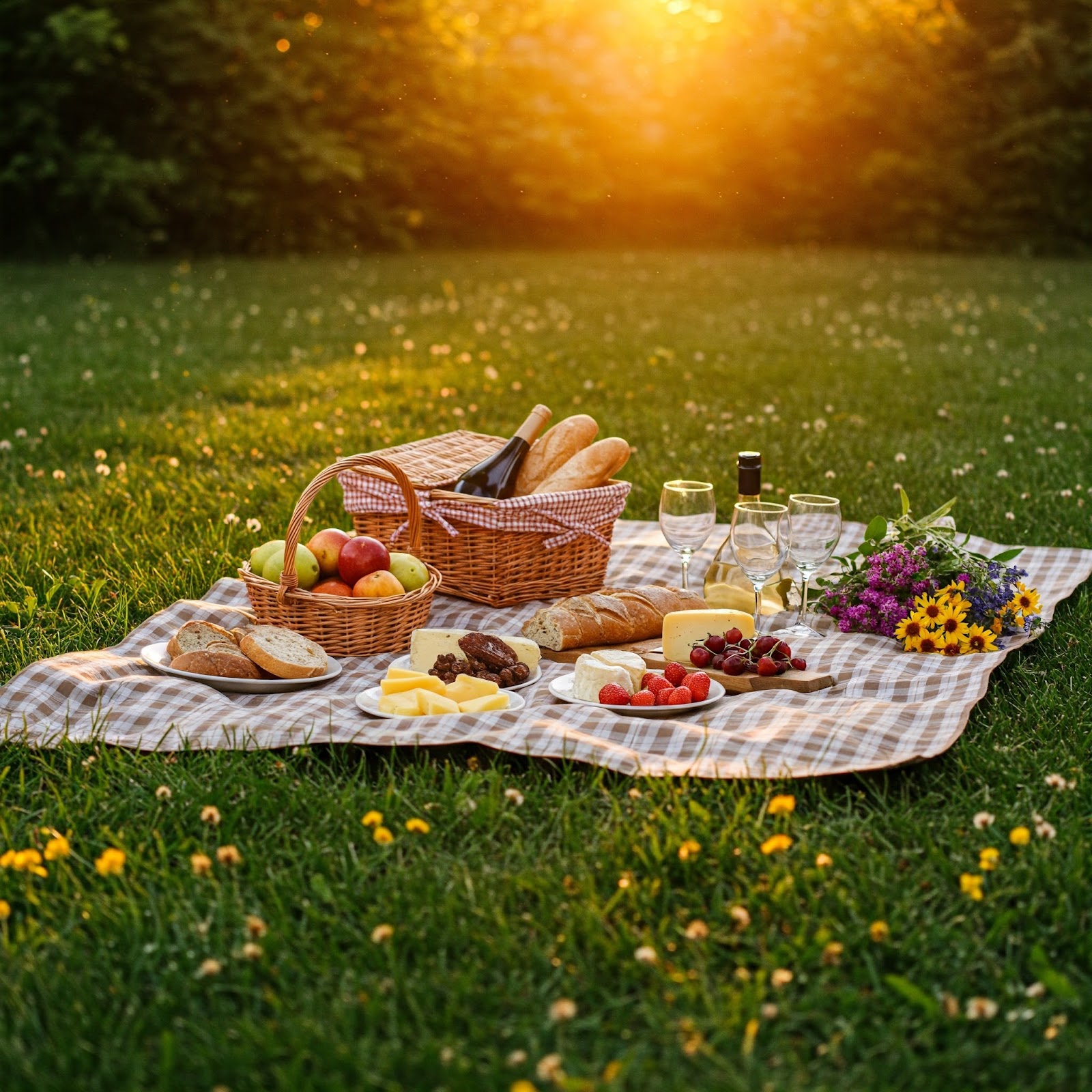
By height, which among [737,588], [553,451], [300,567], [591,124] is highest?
[591,124]

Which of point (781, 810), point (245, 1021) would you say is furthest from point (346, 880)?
point (781, 810)

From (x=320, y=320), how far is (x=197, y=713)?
10.5 meters

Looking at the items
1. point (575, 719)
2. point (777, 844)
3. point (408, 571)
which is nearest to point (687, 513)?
point (408, 571)

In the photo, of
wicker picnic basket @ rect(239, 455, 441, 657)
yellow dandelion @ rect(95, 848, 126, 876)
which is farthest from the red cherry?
yellow dandelion @ rect(95, 848, 126, 876)

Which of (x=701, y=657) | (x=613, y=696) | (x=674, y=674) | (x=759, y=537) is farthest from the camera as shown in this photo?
(x=759, y=537)

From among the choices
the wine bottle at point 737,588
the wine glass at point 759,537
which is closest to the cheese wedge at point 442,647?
the wine glass at point 759,537

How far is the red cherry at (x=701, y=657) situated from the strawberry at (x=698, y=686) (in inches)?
10.5

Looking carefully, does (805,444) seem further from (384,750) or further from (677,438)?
(384,750)

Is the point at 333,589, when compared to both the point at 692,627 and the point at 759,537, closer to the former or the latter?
the point at 692,627

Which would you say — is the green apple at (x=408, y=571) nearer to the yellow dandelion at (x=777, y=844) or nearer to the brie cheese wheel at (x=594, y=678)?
the brie cheese wheel at (x=594, y=678)

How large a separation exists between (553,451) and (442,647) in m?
1.40

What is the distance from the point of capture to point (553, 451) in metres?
5.09

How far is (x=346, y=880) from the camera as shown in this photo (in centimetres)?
278

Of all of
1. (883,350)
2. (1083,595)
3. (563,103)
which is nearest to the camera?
(1083,595)
